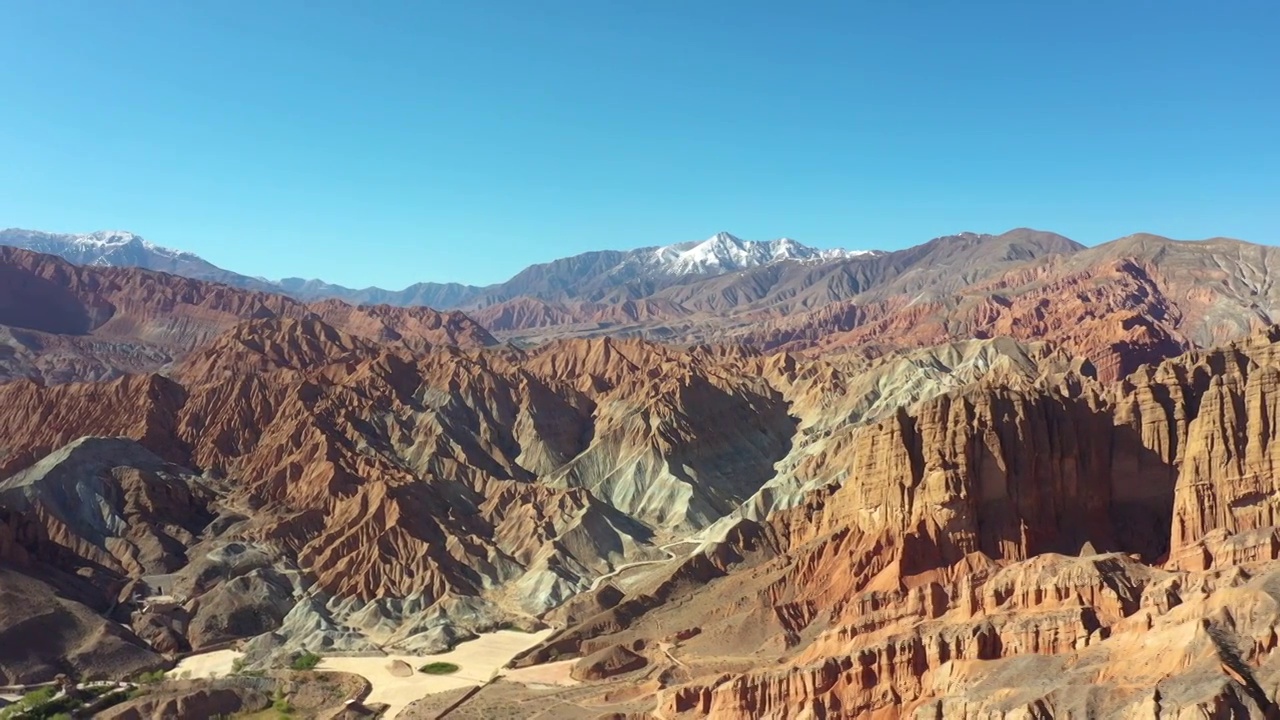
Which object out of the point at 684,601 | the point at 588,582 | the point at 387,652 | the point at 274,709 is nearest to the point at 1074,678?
the point at 684,601

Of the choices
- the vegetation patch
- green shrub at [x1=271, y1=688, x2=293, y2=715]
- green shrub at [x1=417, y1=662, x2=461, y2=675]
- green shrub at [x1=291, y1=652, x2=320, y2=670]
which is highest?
green shrub at [x1=417, y1=662, x2=461, y2=675]

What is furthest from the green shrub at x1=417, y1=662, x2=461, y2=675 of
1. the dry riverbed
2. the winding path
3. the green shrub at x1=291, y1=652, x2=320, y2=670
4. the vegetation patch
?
the vegetation patch

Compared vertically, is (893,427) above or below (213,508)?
above

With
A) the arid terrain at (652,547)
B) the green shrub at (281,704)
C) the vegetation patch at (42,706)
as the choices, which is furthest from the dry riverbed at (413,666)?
the vegetation patch at (42,706)

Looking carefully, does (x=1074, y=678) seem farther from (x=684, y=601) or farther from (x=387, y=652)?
(x=387, y=652)

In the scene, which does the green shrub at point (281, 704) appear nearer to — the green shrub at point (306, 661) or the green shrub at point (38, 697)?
the green shrub at point (306, 661)

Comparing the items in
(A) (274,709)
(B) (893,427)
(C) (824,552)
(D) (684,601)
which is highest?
(B) (893,427)

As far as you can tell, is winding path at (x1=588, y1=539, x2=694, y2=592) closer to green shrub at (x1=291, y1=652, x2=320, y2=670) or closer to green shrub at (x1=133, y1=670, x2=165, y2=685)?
green shrub at (x1=291, y1=652, x2=320, y2=670)
